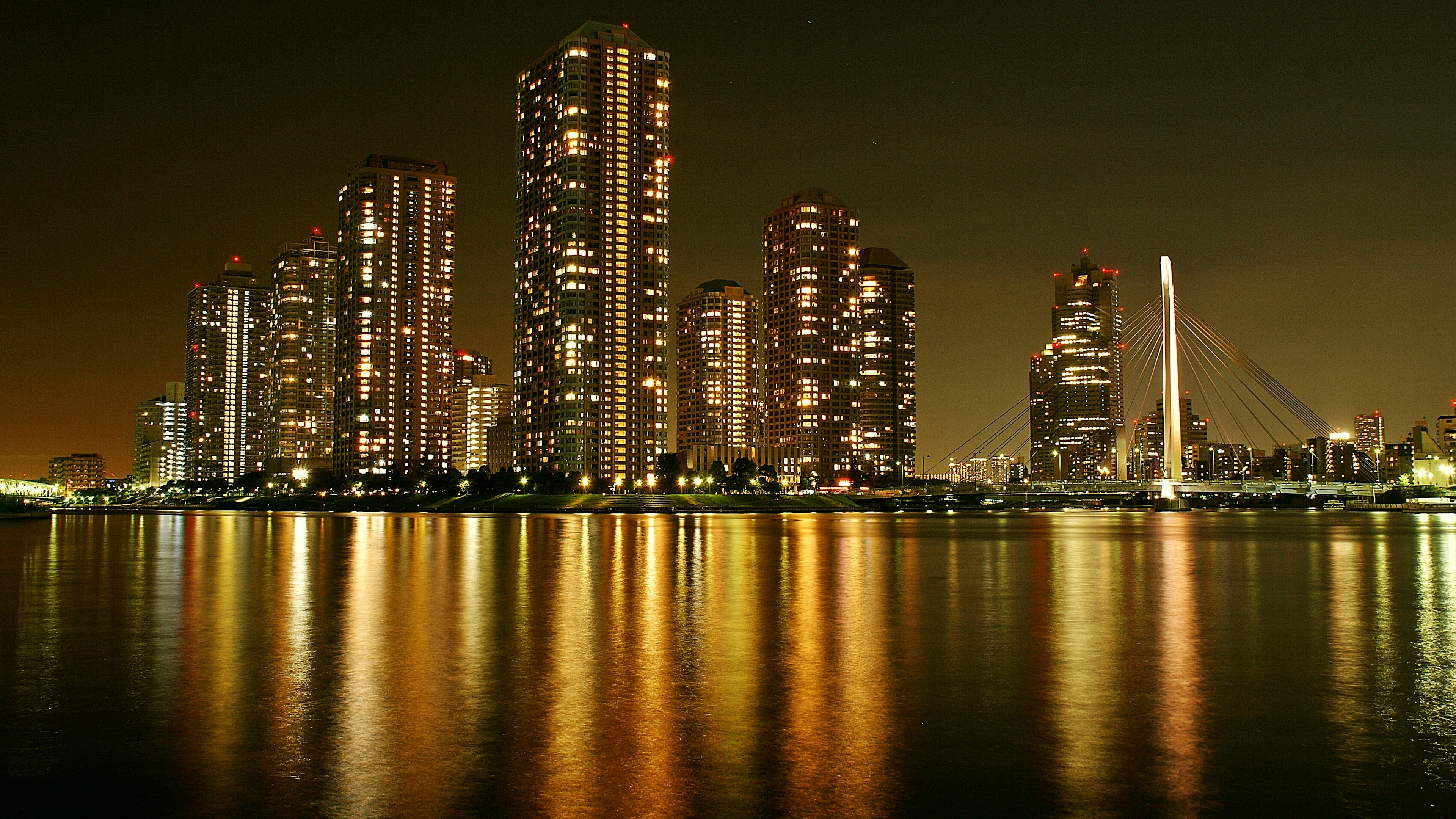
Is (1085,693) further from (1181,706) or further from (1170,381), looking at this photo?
(1170,381)

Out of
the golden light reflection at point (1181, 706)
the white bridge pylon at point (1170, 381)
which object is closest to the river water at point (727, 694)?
the golden light reflection at point (1181, 706)

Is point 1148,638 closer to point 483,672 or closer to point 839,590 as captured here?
point 839,590

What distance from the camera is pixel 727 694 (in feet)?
56.1

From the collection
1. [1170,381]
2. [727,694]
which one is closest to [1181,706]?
[727,694]

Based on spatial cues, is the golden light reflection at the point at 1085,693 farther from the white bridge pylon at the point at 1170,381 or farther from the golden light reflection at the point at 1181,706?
the white bridge pylon at the point at 1170,381

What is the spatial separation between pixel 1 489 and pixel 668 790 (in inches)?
7262

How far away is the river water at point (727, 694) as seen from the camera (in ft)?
39.2

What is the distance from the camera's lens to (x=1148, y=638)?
77.8ft

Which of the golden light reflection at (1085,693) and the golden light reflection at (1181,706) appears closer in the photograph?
the golden light reflection at (1181,706)

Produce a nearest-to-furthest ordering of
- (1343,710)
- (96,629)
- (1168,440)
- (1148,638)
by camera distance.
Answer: (1343,710), (1148,638), (96,629), (1168,440)

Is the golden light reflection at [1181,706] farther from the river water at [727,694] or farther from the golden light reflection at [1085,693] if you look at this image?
the golden light reflection at [1085,693]

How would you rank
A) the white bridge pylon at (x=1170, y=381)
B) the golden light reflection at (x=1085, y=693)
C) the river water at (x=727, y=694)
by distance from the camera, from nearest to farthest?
the river water at (x=727, y=694) < the golden light reflection at (x=1085, y=693) < the white bridge pylon at (x=1170, y=381)

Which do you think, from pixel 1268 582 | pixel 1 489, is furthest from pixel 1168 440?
pixel 1 489

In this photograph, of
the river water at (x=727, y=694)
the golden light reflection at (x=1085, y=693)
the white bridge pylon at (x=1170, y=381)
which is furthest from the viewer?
the white bridge pylon at (x=1170, y=381)
